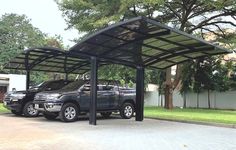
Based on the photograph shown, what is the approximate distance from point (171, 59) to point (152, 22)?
18.7 feet

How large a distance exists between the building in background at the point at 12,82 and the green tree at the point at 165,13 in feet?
36.4

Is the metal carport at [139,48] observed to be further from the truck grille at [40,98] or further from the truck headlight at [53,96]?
the truck grille at [40,98]

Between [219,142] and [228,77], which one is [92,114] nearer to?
[219,142]

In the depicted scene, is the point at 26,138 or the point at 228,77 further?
the point at 228,77

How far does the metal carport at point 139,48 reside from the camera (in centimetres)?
1430

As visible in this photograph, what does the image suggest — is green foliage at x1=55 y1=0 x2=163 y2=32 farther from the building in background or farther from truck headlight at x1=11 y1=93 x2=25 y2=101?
the building in background

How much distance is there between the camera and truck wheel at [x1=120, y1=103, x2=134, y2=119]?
19812 millimetres

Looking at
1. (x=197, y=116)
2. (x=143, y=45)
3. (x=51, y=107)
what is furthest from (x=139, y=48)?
(x=197, y=116)

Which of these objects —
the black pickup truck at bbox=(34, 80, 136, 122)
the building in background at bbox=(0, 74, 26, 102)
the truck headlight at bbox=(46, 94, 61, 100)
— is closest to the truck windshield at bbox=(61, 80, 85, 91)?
the black pickup truck at bbox=(34, 80, 136, 122)

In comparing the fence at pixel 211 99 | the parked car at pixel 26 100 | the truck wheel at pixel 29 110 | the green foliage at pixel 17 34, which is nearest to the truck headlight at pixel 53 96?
the parked car at pixel 26 100

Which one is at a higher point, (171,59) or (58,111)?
(171,59)

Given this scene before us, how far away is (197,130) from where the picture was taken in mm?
15469

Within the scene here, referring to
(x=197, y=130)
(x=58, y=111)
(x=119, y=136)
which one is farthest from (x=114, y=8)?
(x=119, y=136)

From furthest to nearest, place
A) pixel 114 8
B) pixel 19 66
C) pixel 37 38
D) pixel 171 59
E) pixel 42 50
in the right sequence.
Answer: pixel 37 38 < pixel 114 8 < pixel 19 66 < pixel 42 50 < pixel 171 59
